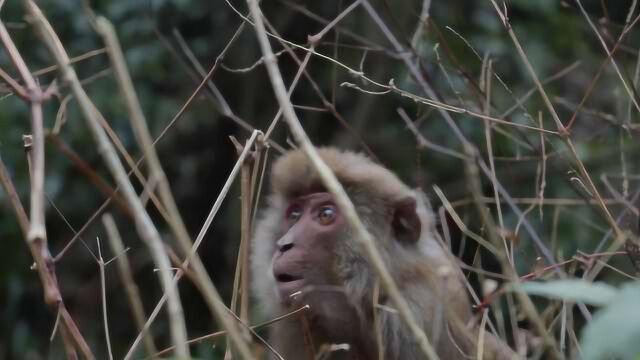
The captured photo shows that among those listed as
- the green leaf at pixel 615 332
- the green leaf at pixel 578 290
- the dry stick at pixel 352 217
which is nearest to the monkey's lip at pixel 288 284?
the dry stick at pixel 352 217

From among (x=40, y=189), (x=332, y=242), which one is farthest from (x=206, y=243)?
(x=40, y=189)

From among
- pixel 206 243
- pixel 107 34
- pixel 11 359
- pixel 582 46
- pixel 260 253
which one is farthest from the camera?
pixel 206 243

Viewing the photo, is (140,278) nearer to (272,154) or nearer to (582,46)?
(272,154)

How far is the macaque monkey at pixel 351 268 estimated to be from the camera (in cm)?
399

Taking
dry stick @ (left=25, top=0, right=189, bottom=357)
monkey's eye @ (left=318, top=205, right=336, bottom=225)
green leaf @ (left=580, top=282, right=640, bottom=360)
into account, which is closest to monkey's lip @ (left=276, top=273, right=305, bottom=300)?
monkey's eye @ (left=318, top=205, right=336, bottom=225)

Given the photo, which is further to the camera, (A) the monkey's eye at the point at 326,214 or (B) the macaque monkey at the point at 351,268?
(A) the monkey's eye at the point at 326,214

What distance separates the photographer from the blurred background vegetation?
20.4ft

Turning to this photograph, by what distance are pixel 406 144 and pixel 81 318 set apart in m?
2.39

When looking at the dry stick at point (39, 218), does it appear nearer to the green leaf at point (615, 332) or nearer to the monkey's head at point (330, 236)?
the green leaf at point (615, 332)

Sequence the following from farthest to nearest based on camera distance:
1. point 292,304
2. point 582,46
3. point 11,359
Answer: point 11,359, point 582,46, point 292,304

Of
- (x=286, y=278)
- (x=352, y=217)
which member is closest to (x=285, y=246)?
(x=286, y=278)

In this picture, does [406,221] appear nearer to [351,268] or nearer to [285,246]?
[351,268]

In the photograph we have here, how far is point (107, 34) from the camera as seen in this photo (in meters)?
1.91

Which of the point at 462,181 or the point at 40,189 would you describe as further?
the point at 462,181
